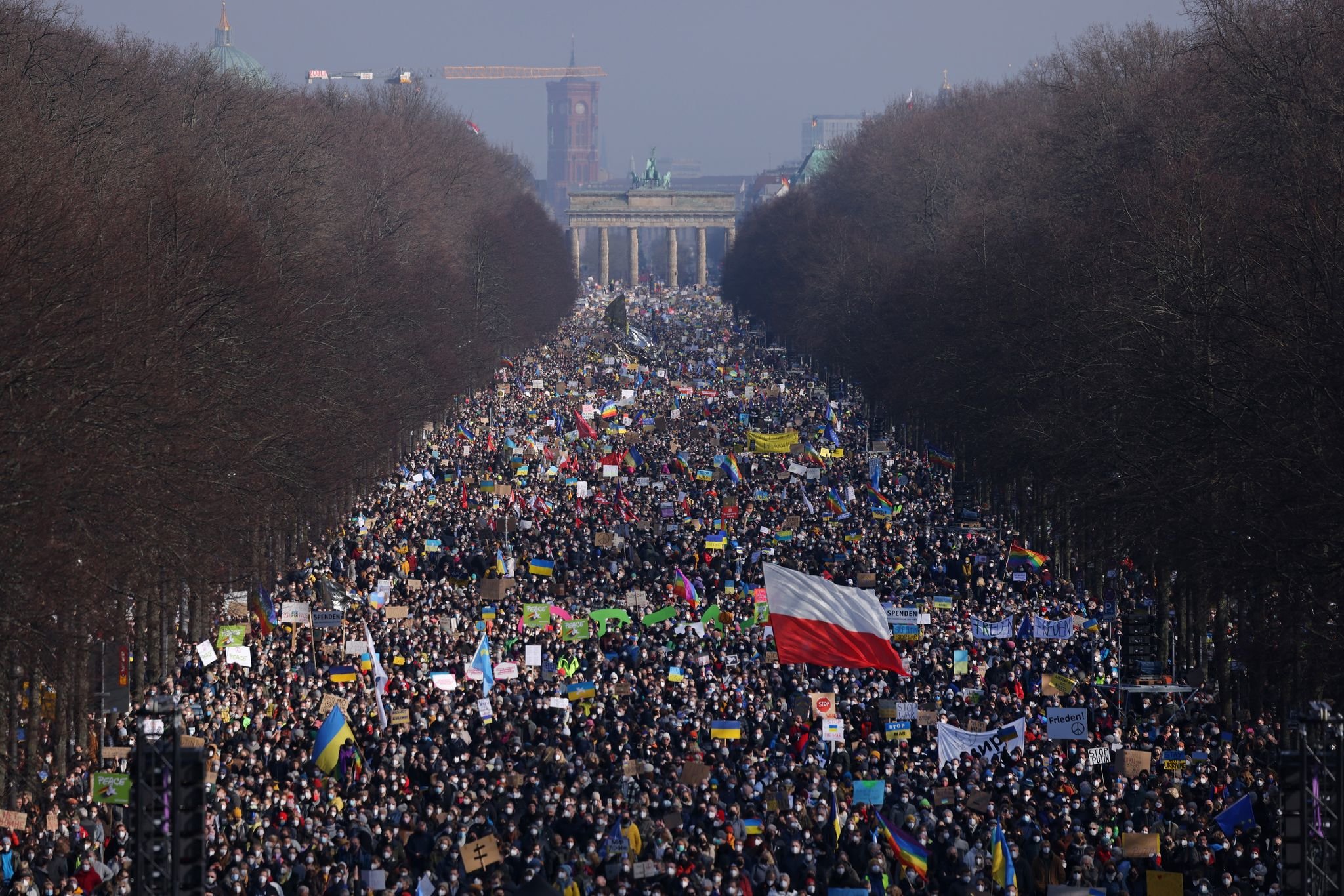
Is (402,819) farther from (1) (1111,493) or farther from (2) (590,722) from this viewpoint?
(1) (1111,493)

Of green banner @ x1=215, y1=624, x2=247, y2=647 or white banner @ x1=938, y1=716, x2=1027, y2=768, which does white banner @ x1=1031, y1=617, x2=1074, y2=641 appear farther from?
green banner @ x1=215, y1=624, x2=247, y2=647

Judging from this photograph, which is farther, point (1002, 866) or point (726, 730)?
point (726, 730)

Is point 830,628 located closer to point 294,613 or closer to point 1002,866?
point 1002,866

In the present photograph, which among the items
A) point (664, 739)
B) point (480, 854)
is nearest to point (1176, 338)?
point (664, 739)

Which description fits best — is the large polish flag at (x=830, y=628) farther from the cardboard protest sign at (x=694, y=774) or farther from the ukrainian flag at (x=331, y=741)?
the ukrainian flag at (x=331, y=741)

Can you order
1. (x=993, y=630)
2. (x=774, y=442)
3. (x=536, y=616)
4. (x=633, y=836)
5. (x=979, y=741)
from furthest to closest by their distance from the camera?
(x=774, y=442)
(x=536, y=616)
(x=993, y=630)
(x=979, y=741)
(x=633, y=836)

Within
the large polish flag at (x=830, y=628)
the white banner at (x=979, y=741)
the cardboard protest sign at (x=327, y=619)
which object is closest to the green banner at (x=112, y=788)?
the large polish flag at (x=830, y=628)
